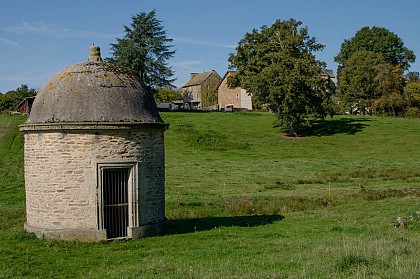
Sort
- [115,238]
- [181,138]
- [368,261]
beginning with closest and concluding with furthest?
1. [368,261]
2. [115,238]
3. [181,138]

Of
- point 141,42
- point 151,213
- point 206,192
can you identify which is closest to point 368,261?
point 151,213

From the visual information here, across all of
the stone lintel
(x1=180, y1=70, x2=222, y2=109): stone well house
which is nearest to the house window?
the stone lintel

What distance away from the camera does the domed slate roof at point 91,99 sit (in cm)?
1716

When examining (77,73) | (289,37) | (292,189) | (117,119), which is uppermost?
(289,37)

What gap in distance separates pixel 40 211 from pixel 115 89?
477 centimetres

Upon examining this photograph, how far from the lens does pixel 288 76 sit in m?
55.1

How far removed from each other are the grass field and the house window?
95 centimetres

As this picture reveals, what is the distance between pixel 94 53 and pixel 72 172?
195 inches

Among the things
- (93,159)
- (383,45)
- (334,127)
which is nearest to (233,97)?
(383,45)

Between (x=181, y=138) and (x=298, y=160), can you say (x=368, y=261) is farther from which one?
(x=181, y=138)

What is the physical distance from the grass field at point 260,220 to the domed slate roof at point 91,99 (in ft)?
13.3

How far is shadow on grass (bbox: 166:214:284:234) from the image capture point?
18953 mm

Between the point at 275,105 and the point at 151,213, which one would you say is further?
the point at 275,105

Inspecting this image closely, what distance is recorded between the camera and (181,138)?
58.3m
